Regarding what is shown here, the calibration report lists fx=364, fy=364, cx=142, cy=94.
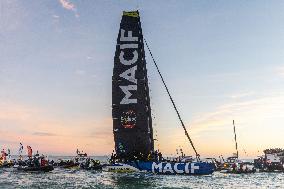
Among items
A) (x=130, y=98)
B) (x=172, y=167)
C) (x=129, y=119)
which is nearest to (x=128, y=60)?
(x=130, y=98)

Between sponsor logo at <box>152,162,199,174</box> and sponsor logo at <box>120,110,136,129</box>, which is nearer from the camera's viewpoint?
sponsor logo at <box>152,162,199,174</box>

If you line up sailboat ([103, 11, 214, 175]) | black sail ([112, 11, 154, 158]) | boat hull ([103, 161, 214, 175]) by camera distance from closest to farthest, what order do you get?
1. boat hull ([103, 161, 214, 175])
2. sailboat ([103, 11, 214, 175])
3. black sail ([112, 11, 154, 158])

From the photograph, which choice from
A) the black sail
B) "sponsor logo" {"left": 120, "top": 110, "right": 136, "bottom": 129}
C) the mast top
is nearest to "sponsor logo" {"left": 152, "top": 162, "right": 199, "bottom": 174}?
the black sail

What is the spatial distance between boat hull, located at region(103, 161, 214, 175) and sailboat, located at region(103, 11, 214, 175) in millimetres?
1557

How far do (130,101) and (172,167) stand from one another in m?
10.9

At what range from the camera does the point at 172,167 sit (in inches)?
1879

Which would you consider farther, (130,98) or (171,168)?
(130,98)

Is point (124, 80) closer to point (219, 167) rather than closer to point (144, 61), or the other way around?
point (144, 61)

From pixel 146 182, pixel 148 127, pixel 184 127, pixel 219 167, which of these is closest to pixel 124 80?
pixel 148 127

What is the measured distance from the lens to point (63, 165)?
85812 mm

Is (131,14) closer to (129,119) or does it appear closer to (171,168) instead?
(129,119)

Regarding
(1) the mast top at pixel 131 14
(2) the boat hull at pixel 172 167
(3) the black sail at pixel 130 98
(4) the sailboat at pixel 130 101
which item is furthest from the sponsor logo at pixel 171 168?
(1) the mast top at pixel 131 14

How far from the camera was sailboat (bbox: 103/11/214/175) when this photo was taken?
168ft

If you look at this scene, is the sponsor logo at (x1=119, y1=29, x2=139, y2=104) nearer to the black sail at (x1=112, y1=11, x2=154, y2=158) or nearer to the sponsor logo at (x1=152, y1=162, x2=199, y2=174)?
the black sail at (x1=112, y1=11, x2=154, y2=158)
